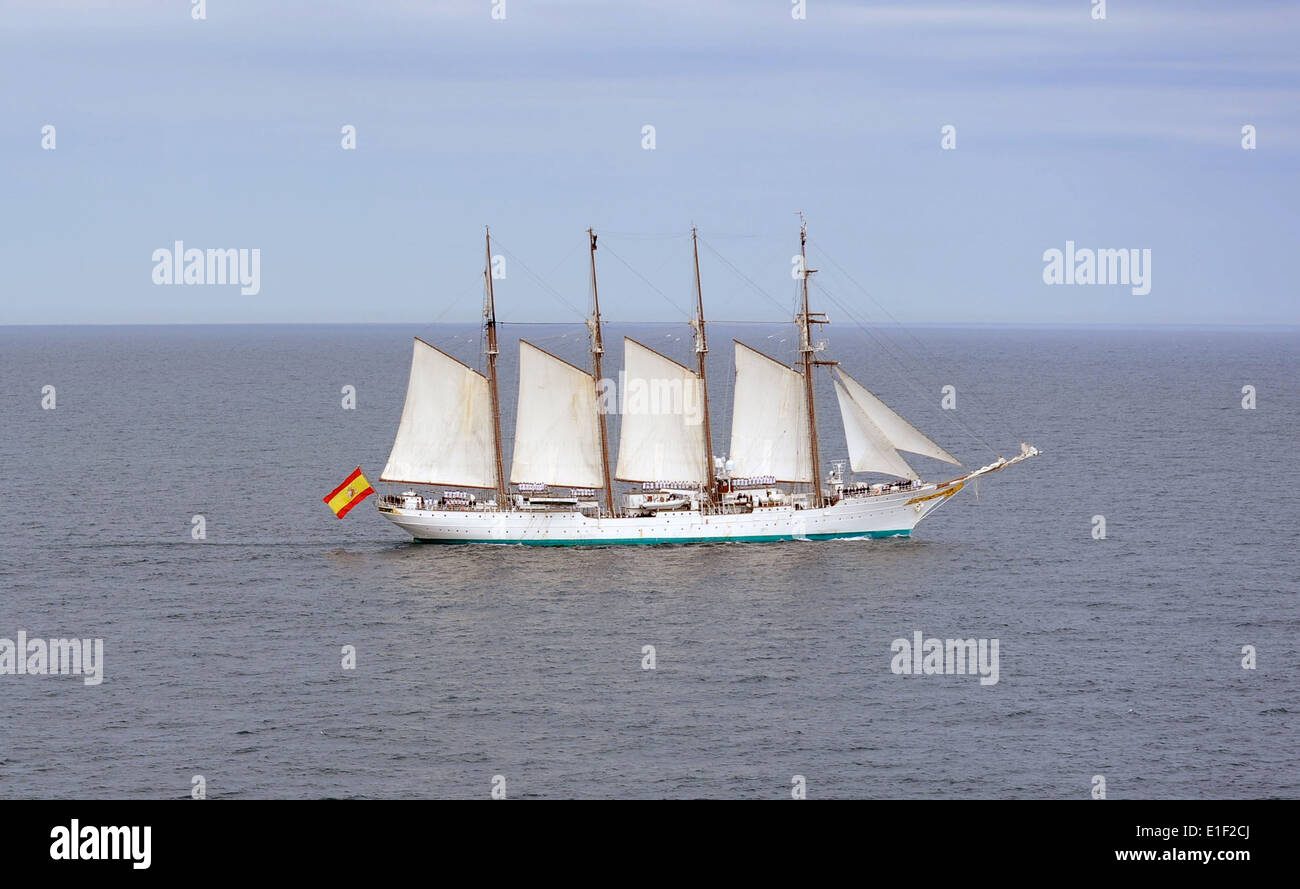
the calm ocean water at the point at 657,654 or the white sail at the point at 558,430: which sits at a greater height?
the white sail at the point at 558,430

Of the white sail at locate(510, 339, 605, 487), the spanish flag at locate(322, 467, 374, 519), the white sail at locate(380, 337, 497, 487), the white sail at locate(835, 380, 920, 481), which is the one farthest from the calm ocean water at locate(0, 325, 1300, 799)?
the white sail at locate(510, 339, 605, 487)

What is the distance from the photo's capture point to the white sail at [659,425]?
98.6 meters

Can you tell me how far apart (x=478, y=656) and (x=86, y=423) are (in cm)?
11155

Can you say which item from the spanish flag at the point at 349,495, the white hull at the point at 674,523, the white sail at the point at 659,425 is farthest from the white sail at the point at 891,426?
the spanish flag at the point at 349,495

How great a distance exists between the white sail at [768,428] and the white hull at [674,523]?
2993mm

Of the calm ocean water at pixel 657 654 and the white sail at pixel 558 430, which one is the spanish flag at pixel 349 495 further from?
the white sail at pixel 558 430

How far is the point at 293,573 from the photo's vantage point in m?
90.7

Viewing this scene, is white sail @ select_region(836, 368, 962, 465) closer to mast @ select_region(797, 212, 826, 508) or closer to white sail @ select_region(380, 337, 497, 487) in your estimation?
mast @ select_region(797, 212, 826, 508)

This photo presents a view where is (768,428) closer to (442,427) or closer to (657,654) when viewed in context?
(442,427)

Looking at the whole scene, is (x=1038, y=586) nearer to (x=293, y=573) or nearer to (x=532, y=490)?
(x=532, y=490)

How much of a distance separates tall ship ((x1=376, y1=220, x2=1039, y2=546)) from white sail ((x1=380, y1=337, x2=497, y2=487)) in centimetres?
8

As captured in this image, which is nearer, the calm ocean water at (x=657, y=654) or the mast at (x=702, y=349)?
the calm ocean water at (x=657, y=654)

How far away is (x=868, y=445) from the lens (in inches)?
3861

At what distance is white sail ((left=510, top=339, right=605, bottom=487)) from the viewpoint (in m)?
98.9
